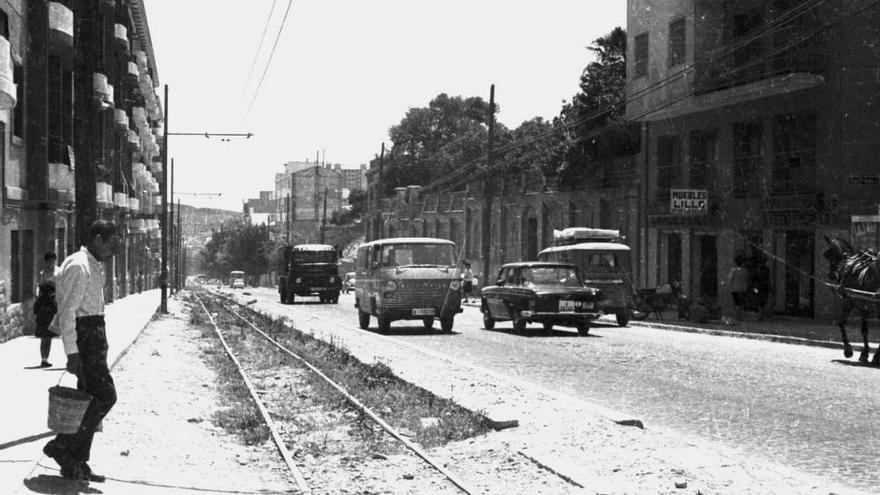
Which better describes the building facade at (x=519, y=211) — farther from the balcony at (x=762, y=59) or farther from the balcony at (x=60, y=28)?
the balcony at (x=60, y=28)

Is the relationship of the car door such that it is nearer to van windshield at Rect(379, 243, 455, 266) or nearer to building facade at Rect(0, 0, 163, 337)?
van windshield at Rect(379, 243, 455, 266)

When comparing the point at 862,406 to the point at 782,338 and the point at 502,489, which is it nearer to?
the point at 502,489

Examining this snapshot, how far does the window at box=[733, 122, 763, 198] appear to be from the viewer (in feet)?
99.3

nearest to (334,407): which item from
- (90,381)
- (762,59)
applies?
(90,381)

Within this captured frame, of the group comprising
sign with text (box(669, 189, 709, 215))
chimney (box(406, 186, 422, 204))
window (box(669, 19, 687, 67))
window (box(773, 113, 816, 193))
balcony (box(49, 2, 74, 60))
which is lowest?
sign with text (box(669, 189, 709, 215))

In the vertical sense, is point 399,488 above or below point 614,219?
below

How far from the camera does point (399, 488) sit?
7.80 metres

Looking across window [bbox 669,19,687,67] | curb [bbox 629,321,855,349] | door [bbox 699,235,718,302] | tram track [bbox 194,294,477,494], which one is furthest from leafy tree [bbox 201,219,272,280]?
tram track [bbox 194,294,477,494]

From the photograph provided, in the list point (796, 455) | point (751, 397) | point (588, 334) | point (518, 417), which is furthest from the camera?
point (588, 334)

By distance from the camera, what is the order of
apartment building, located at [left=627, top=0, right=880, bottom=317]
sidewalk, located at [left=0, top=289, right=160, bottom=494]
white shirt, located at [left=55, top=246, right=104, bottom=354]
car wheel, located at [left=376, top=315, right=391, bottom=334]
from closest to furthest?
white shirt, located at [left=55, top=246, right=104, bottom=354], sidewalk, located at [left=0, top=289, right=160, bottom=494], car wheel, located at [left=376, top=315, right=391, bottom=334], apartment building, located at [left=627, top=0, right=880, bottom=317]

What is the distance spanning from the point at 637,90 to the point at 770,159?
348 inches

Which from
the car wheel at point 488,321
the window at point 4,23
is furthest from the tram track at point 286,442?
the window at point 4,23

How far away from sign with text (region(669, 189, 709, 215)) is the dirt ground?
68.1 feet

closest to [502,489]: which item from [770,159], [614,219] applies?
[770,159]
